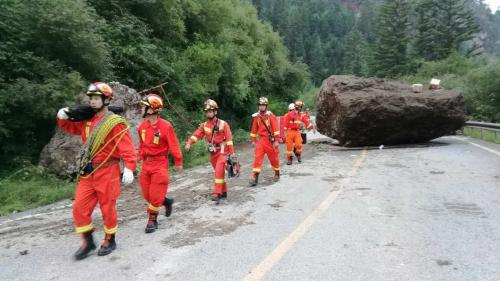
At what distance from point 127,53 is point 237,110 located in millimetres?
12823

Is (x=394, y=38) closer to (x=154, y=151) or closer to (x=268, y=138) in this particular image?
(x=268, y=138)

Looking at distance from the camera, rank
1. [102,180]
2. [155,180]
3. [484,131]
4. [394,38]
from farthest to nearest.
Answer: [394,38] → [484,131] → [155,180] → [102,180]

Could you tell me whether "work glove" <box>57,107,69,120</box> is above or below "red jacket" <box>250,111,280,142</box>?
above

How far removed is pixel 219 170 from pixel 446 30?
57.6m

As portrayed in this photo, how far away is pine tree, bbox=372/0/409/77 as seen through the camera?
64.7 m

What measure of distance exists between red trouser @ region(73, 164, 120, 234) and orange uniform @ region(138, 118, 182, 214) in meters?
1.09

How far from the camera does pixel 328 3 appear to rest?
150625mm

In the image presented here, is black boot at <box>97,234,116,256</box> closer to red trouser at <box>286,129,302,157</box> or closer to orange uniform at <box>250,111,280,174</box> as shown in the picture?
orange uniform at <box>250,111,280,174</box>

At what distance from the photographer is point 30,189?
9789mm

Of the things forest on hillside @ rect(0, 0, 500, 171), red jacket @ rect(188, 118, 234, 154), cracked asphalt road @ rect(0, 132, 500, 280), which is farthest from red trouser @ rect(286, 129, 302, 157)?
forest on hillside @ rect(0, 0, 500, 171)

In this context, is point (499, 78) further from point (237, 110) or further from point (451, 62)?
point (451, 62)

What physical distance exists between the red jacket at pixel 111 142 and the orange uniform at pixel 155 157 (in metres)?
0.98

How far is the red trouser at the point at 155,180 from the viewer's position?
6.64 m

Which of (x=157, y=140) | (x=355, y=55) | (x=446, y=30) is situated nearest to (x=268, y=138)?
(x=157, y=140)
